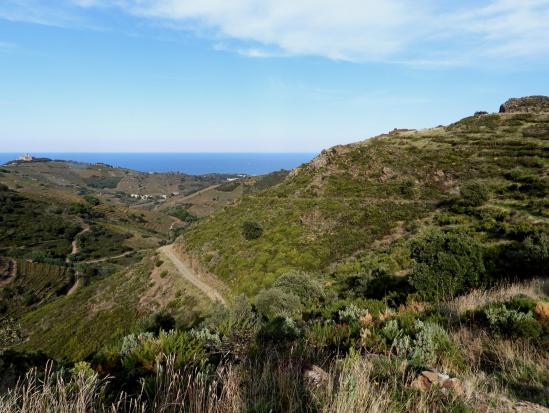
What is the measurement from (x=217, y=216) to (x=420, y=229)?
34.6m

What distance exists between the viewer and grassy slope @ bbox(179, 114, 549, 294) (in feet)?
105

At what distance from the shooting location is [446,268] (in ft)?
42.7

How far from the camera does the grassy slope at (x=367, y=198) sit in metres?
32.1

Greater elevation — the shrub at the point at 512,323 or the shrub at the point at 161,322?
the shrub at the point at 512,323

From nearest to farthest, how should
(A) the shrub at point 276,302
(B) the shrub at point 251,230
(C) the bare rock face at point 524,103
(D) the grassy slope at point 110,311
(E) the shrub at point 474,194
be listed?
(A) the shrub at point 276,302, (D) the grassy slope at point 110,311, (E) the shrub at point 474,194, (B) the shrub at point 251,230, (C) the bare rock face at point 524,103

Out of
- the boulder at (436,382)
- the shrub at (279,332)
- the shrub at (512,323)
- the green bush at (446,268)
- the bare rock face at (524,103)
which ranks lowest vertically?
the green bush at (446,268)

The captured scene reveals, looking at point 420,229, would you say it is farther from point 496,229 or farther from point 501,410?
point 501,410

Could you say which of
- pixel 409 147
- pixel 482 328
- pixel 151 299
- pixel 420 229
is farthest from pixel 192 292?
pixel 409 147

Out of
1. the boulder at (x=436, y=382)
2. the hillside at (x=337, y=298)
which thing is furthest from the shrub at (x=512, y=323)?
the boulder at (x=436, y=382)

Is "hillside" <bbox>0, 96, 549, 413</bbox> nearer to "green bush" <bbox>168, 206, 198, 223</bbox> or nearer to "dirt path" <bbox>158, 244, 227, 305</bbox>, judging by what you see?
"dirt path" <bbox>158, 244, 227, 305</bbox>

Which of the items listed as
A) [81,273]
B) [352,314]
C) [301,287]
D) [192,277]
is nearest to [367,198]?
[192,277]

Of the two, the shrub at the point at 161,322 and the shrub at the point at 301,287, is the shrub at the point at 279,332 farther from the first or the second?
the shrub at the point at 161,322

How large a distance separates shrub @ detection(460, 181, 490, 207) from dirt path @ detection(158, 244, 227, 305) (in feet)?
81.3

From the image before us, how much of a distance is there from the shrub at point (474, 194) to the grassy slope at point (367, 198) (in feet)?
3.44
